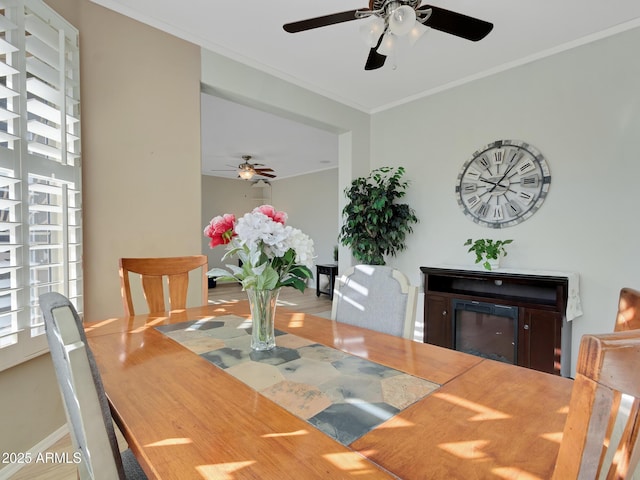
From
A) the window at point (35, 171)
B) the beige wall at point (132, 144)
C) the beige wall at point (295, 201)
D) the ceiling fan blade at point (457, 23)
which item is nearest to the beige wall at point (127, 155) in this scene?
the beige wall at point (132, 144)

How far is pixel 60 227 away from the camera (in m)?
1.87

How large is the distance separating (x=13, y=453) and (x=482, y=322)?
3171 mm

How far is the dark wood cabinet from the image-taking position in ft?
7.87

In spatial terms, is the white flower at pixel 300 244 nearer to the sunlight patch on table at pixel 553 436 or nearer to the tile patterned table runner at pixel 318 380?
the tile patterned table runner at pixel 318 380

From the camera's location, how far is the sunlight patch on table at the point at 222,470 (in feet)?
1.85

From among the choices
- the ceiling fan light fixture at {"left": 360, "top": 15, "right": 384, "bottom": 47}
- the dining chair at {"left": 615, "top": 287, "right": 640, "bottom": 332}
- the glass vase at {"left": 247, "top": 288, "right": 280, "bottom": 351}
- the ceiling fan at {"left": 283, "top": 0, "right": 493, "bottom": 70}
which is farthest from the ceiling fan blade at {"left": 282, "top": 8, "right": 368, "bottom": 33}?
the dining chair at {"left": 615, "top": 287, "right": 640, "bottom": 332}

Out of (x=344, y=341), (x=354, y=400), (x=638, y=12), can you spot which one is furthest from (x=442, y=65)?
(x=354, y=400)

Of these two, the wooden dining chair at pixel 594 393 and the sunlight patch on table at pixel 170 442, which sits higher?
the wooden dining chair at pixel 594 393

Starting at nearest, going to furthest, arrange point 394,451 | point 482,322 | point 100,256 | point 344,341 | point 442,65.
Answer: point 394,451, point 344,341, point 100,256, point 482,322, point 442,65

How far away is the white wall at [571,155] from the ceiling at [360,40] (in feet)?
0.57

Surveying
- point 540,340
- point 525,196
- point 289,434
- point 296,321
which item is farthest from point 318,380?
point 525,196

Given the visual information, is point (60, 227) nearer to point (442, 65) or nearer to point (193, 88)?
point (193, 88)

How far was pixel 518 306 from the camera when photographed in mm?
2553

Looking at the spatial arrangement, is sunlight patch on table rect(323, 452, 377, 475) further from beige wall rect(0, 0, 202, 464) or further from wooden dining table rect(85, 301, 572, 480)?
beige wall rect(0, 0, 202, 464)
